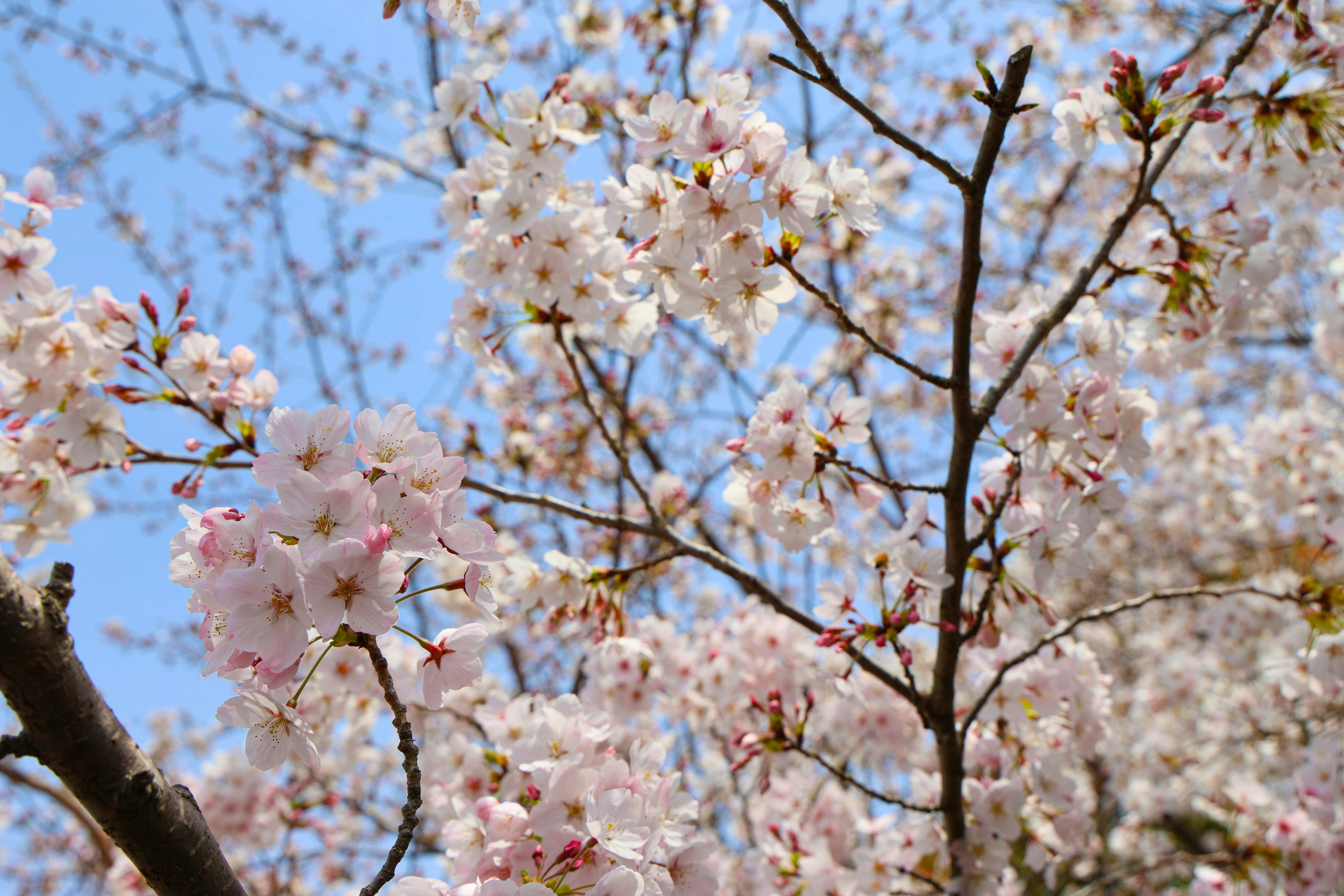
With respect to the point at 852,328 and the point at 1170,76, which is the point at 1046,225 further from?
the point at 852,328

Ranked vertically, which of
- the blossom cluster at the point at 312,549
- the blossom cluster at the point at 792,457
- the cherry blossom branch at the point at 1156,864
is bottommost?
the blossom cluster at the point at 312,549

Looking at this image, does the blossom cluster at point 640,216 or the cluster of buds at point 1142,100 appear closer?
the blossom cluster at point 640,216

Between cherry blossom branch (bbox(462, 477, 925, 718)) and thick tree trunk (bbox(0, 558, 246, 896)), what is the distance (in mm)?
1126

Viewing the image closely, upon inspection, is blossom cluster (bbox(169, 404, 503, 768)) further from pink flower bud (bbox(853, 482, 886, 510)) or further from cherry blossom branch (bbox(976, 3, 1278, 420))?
cherry blossom branch (bbox(976, 3, 1278, 420))

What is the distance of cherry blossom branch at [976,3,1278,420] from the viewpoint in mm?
2045

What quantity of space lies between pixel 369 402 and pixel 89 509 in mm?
3522

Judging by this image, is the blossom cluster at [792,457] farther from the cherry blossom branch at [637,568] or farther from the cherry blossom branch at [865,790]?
the cherry blossom branch at [865,790]

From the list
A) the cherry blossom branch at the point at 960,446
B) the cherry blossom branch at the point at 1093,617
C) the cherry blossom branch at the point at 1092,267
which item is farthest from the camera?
the cherry blossom branch at the point at 1093,617

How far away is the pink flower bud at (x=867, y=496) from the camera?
223 centimetres

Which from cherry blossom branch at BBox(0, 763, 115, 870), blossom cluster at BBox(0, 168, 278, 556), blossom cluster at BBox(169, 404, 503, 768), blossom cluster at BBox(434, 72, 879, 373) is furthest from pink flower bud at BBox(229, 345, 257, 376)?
cherry blossom branch at BBox(0, 763, 115, 870)

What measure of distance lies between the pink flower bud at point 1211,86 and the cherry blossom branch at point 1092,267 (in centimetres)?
4

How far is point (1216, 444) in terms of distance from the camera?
543 centimetres

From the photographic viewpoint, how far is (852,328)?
1.85 m

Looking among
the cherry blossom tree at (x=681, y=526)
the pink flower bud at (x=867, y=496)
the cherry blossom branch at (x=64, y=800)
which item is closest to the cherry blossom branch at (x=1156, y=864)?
the cherry blossom tree at (x=681, y=526)
